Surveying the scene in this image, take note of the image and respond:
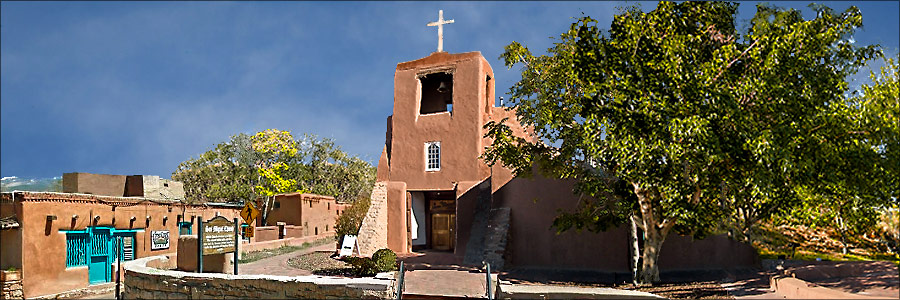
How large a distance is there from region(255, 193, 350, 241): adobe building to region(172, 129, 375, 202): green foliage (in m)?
6.74

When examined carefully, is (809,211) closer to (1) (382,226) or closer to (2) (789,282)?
(2) (789,282)

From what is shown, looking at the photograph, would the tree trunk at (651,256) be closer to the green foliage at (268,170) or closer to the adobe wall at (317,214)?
the adobe wall at (317,214)

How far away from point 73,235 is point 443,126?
1542 centimetres

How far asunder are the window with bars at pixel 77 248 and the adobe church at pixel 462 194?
1025 centimetres

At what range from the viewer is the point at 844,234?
20.0 m

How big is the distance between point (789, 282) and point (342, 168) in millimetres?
45001

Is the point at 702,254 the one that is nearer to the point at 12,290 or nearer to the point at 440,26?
the point at 440,26

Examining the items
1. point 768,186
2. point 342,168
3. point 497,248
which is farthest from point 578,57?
point 342,168

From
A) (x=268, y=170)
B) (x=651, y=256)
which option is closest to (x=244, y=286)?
(x=651, y=256)

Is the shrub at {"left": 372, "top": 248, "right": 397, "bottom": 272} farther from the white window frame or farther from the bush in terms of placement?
the white window frame

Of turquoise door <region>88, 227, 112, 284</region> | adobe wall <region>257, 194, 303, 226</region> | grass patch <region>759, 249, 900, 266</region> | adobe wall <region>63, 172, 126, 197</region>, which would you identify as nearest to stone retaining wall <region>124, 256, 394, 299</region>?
turquoise door <region>88, 227, 112, 284</region>

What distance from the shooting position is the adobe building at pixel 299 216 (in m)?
37.2

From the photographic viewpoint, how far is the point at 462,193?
26375 millimetres

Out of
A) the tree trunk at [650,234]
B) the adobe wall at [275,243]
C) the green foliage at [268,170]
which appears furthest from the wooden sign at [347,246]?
the green foliage at [268,170]
